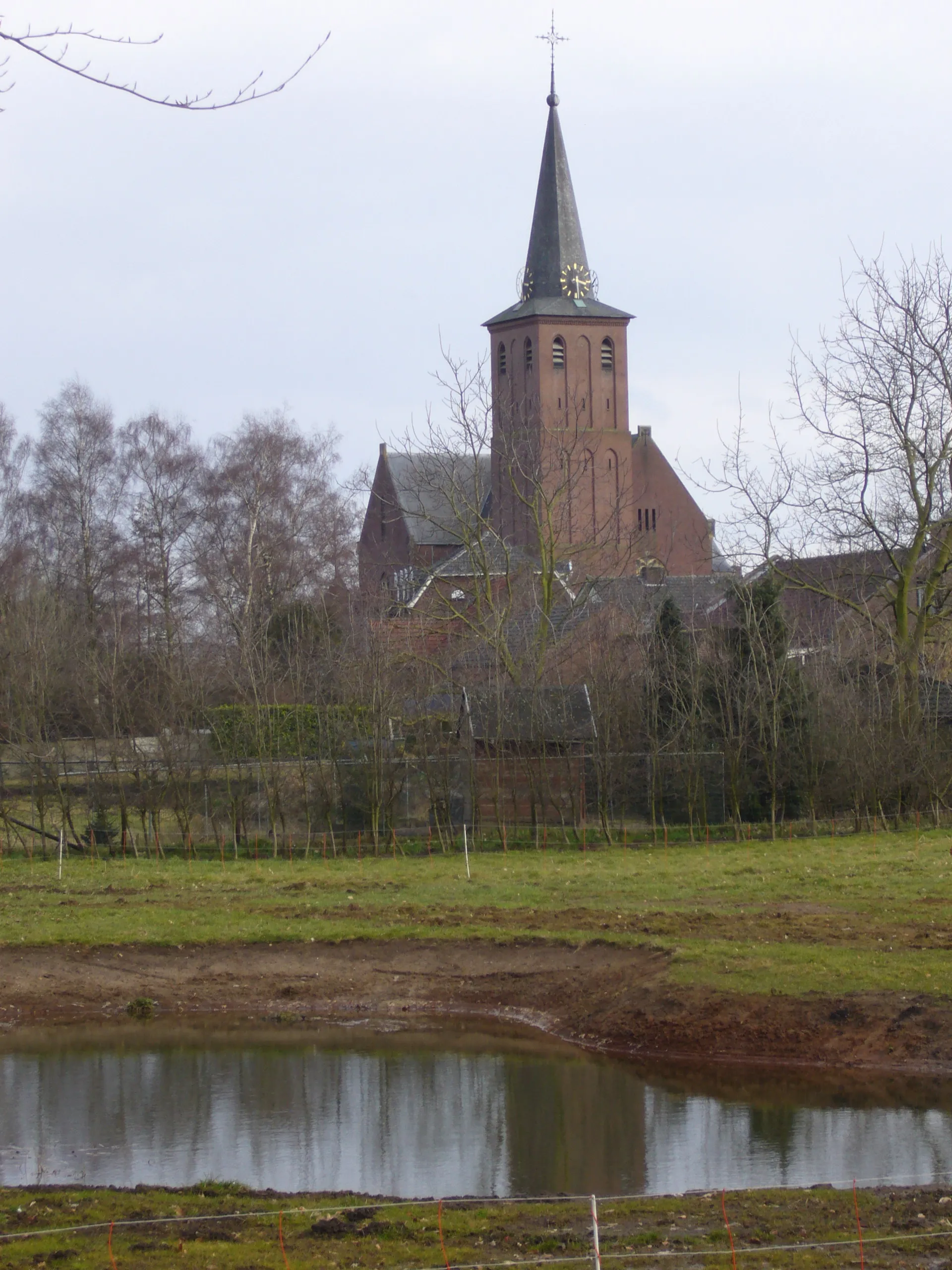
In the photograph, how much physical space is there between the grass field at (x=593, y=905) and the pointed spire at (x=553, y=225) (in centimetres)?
5087

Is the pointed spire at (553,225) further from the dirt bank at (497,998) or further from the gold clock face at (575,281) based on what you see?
the dirt bank at (497,998)

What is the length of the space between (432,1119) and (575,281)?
65.6 m

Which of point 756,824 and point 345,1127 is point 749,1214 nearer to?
point 345,1127

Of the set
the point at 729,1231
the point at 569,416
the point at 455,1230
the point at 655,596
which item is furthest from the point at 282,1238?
the point at 569,416

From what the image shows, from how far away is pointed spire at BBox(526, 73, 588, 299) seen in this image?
231 ft

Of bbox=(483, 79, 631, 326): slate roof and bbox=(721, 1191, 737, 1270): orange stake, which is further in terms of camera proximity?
bbox=(483, 79, 631, 326): slate roof

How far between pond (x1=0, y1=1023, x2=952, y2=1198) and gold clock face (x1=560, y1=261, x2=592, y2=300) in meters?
62.8

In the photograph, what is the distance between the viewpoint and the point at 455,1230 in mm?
8977

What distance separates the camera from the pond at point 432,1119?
11305mm

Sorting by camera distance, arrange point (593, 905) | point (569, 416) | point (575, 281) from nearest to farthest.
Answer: point (593, 905) → point (569, 416) → point (575, 281)

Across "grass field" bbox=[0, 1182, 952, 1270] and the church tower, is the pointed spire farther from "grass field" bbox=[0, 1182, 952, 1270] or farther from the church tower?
"grass field" bbox=[0, 1182, 952, 1270]

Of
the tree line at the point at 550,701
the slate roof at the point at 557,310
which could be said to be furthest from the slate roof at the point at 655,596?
the slate roof at the point at 557,310

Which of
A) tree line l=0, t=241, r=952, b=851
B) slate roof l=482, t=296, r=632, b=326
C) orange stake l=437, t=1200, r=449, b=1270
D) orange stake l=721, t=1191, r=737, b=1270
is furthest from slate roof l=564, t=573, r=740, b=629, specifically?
orange stake l=437, t=1200, r=449, b=1270

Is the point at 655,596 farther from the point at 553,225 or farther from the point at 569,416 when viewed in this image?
the point at 553,225
